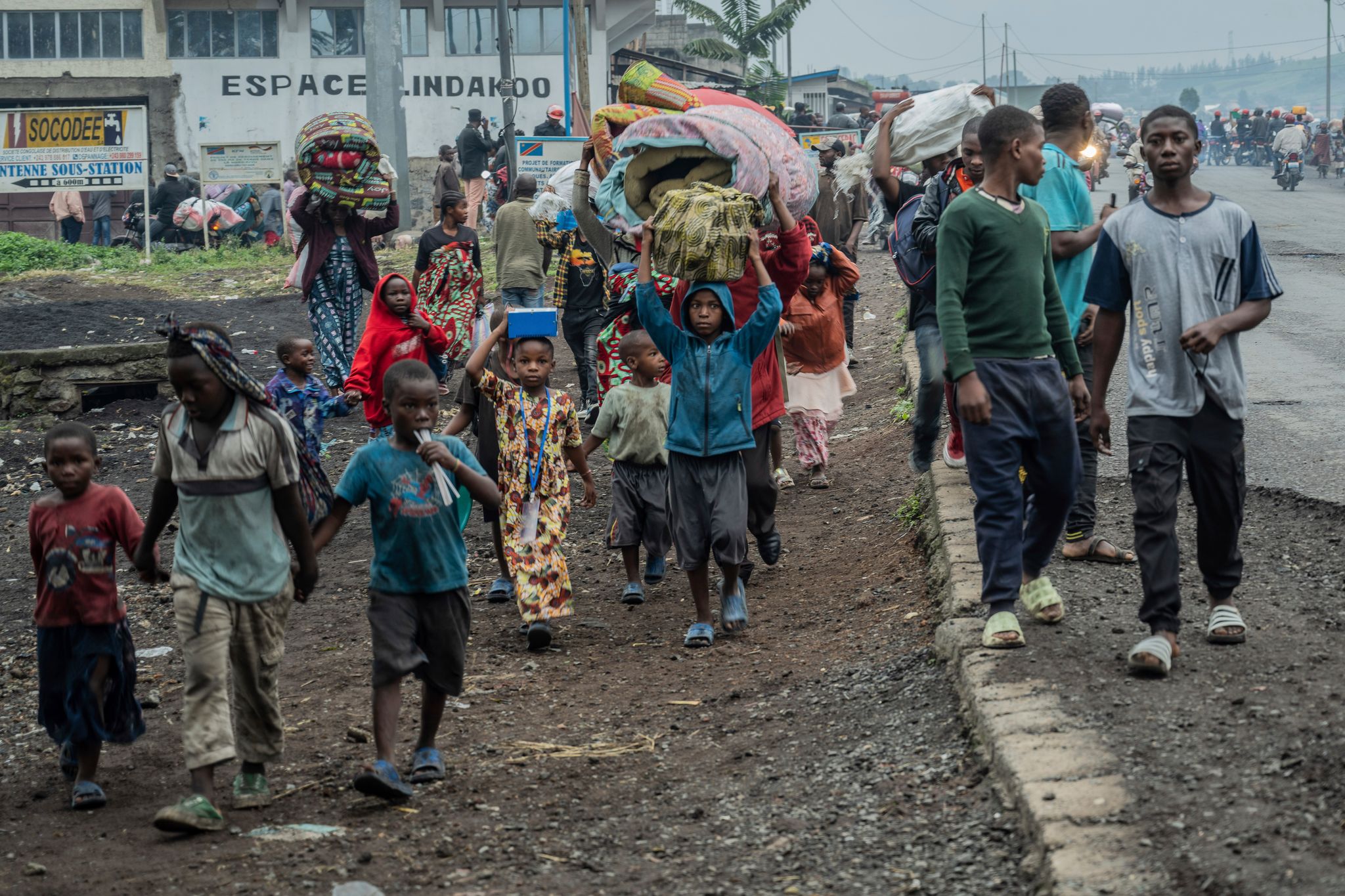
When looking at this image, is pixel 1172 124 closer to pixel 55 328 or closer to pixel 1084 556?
pixel 1084 556

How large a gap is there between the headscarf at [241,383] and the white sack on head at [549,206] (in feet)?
23.5

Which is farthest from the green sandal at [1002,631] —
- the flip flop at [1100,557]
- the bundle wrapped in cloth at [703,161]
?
the bundle wrapped in cloth at [703,161]

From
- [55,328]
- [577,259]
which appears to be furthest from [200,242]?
[577,259]

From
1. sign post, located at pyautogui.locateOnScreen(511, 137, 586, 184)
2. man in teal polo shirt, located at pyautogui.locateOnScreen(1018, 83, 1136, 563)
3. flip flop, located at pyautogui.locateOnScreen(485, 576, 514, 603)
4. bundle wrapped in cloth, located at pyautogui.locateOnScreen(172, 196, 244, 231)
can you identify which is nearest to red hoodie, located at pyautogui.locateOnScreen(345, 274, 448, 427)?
flip flop, located at pyautogui.locateOnScreen(485, 576, 514, 603)

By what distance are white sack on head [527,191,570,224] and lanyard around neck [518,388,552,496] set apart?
17.7 ft

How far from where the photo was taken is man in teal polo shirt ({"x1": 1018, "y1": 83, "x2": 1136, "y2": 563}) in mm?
5852

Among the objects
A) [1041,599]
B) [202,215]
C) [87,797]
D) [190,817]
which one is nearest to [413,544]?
[190,817]

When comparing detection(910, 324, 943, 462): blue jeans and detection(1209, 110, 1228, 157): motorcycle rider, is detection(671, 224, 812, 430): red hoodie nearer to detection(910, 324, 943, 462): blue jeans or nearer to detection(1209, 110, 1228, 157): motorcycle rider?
detection(910, 324, 943, 462): blue jeans

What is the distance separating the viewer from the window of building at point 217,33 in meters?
37.4

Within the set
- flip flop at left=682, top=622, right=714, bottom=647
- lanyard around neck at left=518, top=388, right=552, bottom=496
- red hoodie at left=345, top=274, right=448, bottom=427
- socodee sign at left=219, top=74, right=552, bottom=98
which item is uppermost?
socodee sign at left=219, top=74, right=552, bottom=98

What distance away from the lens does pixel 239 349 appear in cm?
1577

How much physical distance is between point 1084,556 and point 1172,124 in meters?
1.94

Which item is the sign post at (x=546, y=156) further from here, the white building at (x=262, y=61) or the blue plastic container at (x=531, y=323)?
the white building at (x=262, y=61)

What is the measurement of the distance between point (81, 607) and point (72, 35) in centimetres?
3671
